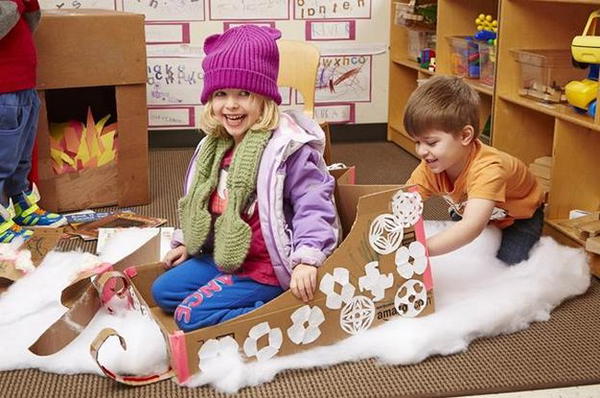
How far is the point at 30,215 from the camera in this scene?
225 centimetres

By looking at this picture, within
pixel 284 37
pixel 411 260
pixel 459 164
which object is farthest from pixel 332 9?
pixel 411 260

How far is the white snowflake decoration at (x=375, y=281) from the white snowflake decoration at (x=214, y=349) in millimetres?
268

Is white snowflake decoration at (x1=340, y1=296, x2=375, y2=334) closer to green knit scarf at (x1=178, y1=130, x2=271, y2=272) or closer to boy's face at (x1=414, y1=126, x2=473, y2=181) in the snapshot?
green knit scarf at (x1=178, y1=130, x2=271, y2=272)

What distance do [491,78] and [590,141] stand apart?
1.89 feet

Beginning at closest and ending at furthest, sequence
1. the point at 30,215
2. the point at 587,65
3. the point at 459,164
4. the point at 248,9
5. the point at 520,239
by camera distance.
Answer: the point at 459,164
the point at 520,239
the point at 587,65
the point at 30,215
the point at 248,9

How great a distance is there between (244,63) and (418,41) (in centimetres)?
181

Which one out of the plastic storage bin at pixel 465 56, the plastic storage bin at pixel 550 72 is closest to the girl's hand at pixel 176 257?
the plastic storage bin at pixel 550 72

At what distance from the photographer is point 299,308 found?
54.6 inches

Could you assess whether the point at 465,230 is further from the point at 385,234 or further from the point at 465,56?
the point at 465,56

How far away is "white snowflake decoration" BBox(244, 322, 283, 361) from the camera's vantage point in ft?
4.47

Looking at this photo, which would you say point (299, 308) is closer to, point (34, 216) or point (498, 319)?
point (498, 319)

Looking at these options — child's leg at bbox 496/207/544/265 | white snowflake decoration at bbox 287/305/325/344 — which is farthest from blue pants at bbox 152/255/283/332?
child's leg at bbox 496/207/544/265

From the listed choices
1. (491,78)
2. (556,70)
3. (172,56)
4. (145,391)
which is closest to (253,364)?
(145,391)

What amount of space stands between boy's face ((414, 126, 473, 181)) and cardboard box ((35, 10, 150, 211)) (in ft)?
3.54
